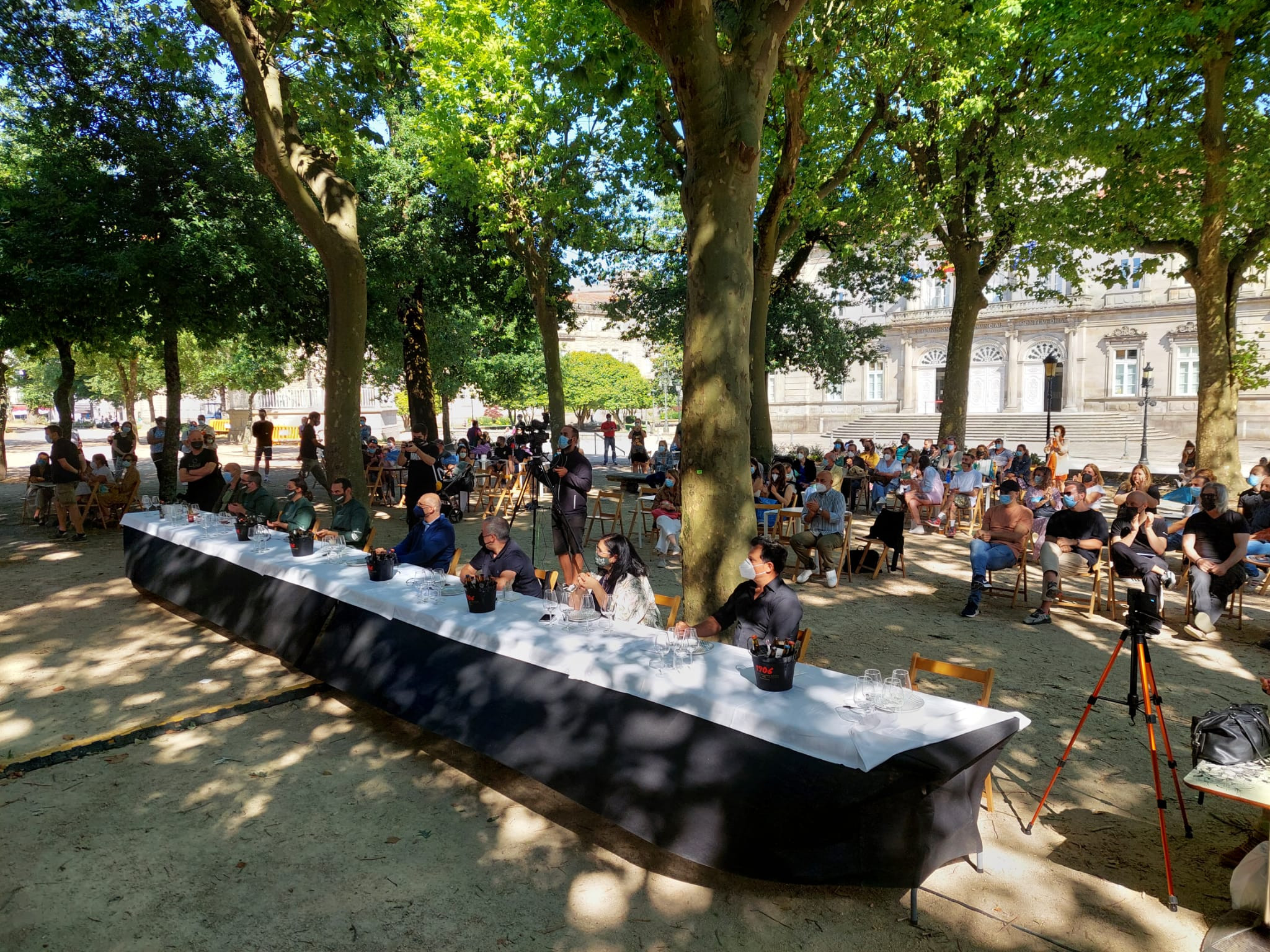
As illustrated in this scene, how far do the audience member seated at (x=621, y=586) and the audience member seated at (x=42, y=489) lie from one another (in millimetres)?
12079

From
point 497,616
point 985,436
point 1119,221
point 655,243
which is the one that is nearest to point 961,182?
point 1119,221

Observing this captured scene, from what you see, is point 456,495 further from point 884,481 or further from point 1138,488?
point 1138,488

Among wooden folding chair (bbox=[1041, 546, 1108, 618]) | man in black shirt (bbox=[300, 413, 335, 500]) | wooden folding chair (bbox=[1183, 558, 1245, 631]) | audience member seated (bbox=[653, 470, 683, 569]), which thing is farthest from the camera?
man in black shirt (bbox=[300, 413, 335, 500])

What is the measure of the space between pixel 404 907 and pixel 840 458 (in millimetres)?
13118

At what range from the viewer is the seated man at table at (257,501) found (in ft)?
26.8

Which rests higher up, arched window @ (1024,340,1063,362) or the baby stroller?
arched window @ (1024,340,1063,362)

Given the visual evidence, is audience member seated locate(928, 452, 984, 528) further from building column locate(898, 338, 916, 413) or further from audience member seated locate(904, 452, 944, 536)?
building column locate(898, 338, 916, 413)

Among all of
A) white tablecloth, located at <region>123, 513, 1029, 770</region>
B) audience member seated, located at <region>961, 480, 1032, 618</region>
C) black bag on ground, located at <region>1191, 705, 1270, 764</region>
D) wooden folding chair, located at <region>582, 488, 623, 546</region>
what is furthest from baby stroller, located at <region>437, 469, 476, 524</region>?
black bag on ground, located at <region>1191, 705, 1270, 764</region>

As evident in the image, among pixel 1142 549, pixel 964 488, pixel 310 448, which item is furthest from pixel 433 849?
pixel 310 448

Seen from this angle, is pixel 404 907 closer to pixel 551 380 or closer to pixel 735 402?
pixel 735 402

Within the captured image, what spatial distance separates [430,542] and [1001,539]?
5.82m

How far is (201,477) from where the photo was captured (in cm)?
980

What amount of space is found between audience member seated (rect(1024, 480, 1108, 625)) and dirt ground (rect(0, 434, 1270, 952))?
1.88m

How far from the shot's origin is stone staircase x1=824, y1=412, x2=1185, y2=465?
3250 cm
